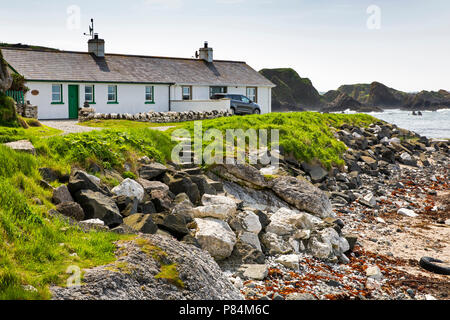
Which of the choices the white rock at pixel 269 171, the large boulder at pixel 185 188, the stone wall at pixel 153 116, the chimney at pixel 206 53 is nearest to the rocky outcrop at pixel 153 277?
the large boulder at pixel 185 188

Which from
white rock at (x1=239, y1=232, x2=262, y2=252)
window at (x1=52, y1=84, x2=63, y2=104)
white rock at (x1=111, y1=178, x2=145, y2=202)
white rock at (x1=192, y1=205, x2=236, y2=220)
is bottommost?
white rock at (x1=239, y1=232, x2=262, y2=252)

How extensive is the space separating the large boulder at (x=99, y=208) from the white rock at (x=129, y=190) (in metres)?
0.78

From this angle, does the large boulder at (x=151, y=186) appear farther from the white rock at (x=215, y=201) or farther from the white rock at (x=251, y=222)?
the white rock at (x=251, y=222)

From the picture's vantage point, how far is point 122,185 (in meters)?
8.77

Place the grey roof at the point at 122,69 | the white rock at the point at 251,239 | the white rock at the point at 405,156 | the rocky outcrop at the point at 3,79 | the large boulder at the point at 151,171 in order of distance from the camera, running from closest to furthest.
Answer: the white rock at the point at 251,239, the large boulder at the point at 151,171, the rocky outcrop at the point at 3,79, the white rock at the point at 405,156, the grey roof at the point at 122,69

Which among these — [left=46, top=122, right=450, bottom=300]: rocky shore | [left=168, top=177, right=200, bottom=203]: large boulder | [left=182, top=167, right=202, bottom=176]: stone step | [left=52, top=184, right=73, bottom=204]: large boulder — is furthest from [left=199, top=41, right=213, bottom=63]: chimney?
[left=52, top=184, right=73, bottom=204]: large boulder

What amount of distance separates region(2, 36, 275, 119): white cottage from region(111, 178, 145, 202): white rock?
22932mm

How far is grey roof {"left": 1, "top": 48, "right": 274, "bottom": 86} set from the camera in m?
30.0

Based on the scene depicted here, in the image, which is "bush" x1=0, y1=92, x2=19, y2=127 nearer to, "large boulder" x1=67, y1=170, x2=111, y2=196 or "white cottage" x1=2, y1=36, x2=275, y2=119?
"large boulder" x1=67, y1=170, x2=111, y2=196

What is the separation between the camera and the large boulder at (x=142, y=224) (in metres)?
7.00

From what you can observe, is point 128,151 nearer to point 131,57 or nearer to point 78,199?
point 78,199

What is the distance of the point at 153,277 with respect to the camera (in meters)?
5.34

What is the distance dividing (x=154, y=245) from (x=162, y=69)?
3288 centimetres
